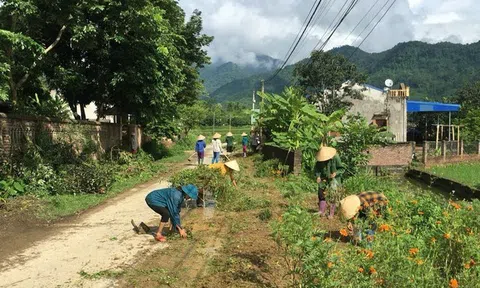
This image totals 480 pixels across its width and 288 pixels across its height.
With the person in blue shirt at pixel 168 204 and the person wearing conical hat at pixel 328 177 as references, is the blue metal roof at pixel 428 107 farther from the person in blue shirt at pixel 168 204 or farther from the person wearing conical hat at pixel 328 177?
the person in blue shirt at pixel 168 204

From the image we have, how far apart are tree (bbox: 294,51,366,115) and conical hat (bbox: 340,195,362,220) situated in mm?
23401

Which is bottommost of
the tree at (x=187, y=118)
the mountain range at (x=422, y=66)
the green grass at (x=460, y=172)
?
the green grass at (x=460, y=172)

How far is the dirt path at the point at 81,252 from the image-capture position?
228 inches

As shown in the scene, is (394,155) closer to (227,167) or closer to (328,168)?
(227,167)

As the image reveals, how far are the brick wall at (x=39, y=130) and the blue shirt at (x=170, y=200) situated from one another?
17.1ft

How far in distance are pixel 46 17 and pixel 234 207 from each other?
26.9 ft

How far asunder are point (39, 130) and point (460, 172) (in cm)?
2157

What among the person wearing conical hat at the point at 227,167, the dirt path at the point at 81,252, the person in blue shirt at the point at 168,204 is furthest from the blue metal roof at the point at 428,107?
the person in blue shirt at the point at 168,204

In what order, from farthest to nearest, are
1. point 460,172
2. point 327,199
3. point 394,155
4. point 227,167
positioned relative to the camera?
point 394,155 < point 460,172 < point 227,167 < point 327,199

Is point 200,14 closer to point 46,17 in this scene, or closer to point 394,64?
point 46,17

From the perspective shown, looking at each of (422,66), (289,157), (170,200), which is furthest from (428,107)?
(422,66)

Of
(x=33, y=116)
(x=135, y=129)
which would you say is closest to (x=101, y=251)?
(x=33, y=116)

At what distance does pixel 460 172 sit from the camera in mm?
23438

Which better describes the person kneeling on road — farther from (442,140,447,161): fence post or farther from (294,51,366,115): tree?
(294,51,366,115): tree
